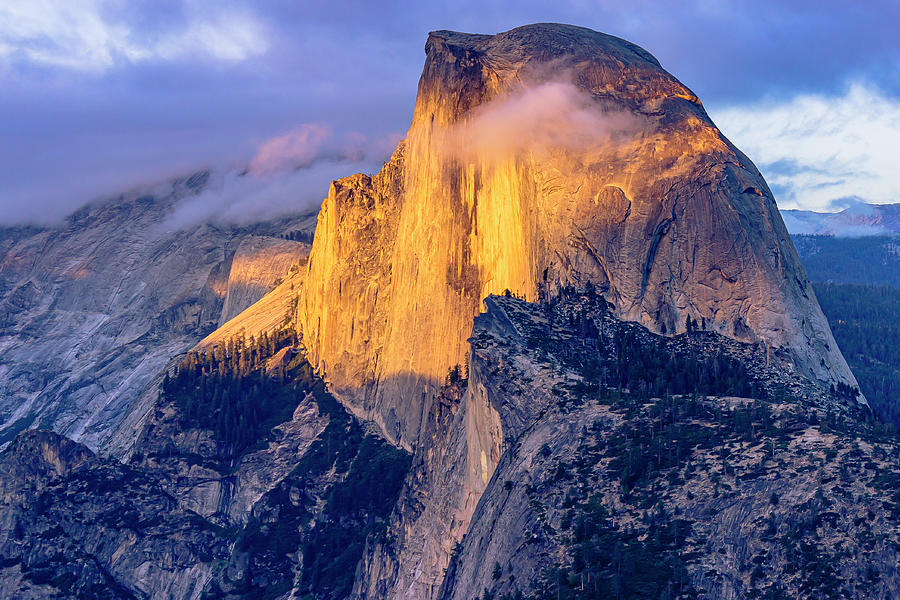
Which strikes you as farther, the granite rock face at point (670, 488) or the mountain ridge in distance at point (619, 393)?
the mountain ridge in distance at point (619, 393)

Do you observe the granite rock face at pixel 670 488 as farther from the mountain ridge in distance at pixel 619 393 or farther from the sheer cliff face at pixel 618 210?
the sheer cliff face at pixel 618 210

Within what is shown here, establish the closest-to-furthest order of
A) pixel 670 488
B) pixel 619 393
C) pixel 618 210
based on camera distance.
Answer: pixel 670 488 → pixel 619 393 → pixel 618 210

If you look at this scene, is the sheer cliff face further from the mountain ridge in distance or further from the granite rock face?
the granite rock face

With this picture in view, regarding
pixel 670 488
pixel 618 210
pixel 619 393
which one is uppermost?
pixel 618 210

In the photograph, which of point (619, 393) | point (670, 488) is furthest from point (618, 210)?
point (670, 488)

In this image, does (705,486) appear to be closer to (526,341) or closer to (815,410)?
(815,410)

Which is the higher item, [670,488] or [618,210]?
[618,210]

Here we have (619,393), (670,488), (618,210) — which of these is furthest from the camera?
(618,210)

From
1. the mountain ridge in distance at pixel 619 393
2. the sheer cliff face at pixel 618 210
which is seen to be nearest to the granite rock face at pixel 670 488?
the mountain ridge in distance at pixel 619 393

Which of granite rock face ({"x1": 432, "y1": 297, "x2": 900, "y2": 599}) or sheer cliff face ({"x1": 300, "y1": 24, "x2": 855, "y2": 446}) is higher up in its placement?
sheer cliff face ({"x1": 300, "y1": 24, "x2": 855, "y2": 446})

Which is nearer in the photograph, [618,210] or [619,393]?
[619,393]

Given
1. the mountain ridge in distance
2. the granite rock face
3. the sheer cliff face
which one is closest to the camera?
the granite rock face

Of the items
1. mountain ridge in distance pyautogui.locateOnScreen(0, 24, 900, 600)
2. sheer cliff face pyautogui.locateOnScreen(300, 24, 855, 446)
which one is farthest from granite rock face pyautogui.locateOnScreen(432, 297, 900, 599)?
sheer cliff face pyautogui.locateOnScreen(300, 24, 855, 446)

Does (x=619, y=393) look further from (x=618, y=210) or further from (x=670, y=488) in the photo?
(x=618, y=210)
